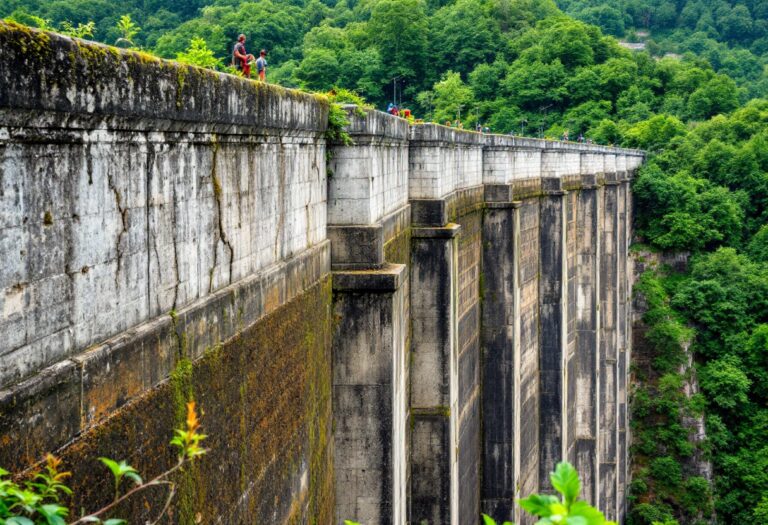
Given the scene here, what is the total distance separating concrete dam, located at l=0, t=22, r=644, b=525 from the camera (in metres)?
4.16

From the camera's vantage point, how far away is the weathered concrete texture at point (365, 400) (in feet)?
33.1

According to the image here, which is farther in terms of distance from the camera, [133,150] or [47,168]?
[133,150]

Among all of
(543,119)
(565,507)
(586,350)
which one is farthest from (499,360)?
(543,119)

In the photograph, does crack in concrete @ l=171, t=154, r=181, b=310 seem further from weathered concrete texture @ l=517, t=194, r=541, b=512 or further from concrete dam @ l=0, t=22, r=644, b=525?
weathered concrete texture @ l=517, t=194, r=541, b=512

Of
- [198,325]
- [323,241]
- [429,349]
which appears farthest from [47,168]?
[429,349]

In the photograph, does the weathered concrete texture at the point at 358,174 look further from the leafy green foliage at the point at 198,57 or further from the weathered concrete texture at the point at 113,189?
the weathered concrete texture at the point at 113,189

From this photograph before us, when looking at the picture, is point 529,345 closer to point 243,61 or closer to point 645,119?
point 243,61

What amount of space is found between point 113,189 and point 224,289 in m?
1.66

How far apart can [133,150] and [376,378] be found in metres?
5.40

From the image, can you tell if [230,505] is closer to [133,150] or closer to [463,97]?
[133,150]

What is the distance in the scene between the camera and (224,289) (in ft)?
21.2

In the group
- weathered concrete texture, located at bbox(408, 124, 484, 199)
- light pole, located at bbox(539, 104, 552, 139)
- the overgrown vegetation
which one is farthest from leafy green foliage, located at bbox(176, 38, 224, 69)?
light pole, located at bbox(539, 104, 552, 139)

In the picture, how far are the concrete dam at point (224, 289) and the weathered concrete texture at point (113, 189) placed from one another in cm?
1

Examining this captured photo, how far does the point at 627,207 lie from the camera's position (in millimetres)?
48875
